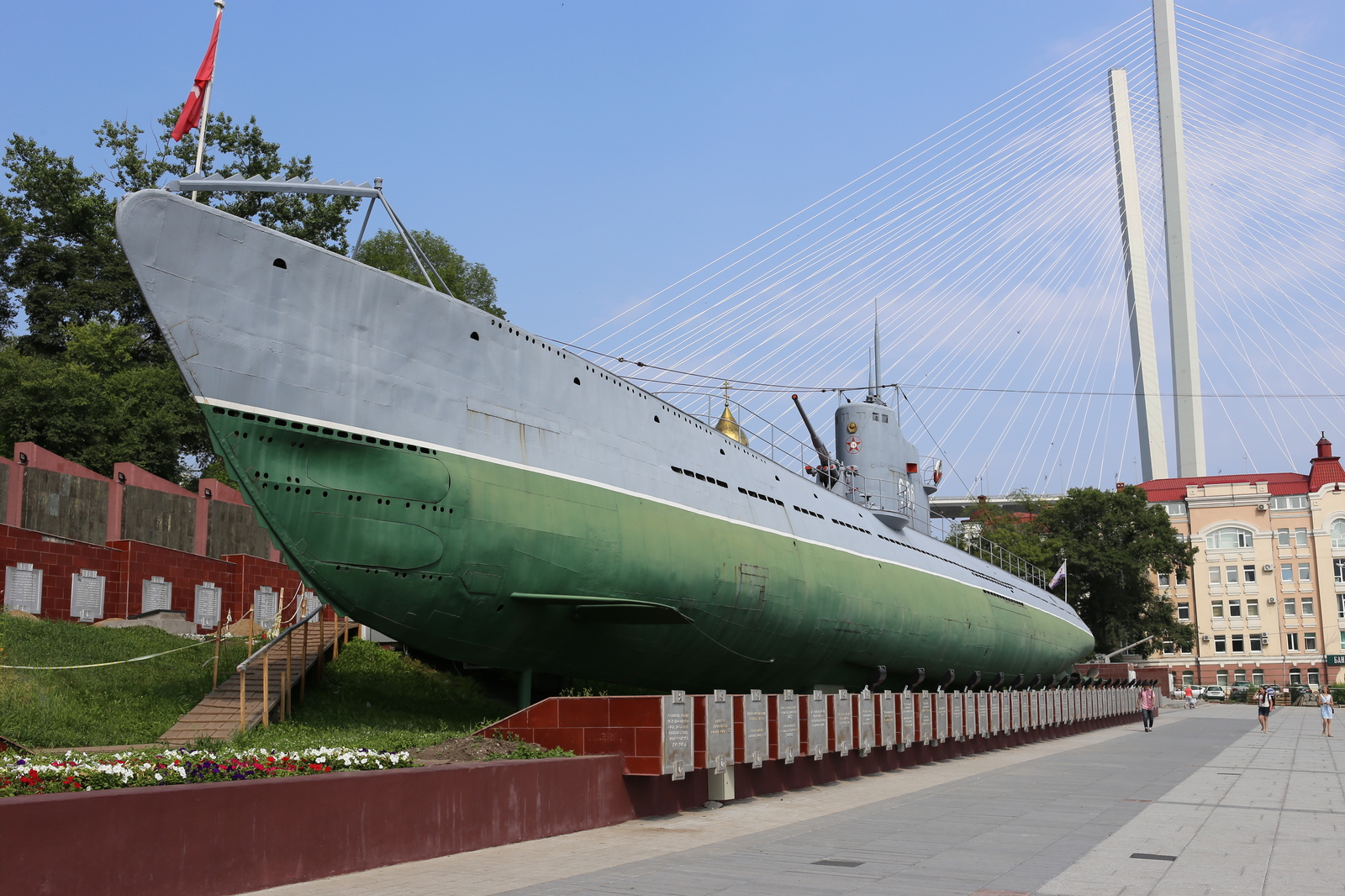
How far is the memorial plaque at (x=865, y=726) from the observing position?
679 inches

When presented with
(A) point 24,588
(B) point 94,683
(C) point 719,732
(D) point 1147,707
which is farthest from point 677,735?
(D) point 1147,707

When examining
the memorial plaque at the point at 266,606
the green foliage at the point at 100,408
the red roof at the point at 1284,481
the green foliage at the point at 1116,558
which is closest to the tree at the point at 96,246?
the green foliage at the point at 100,408

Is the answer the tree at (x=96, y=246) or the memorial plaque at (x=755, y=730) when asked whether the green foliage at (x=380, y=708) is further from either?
the tree at (x=96, y=246)

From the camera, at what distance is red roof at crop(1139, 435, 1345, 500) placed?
83.7m

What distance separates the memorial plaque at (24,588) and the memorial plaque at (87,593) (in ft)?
2.13

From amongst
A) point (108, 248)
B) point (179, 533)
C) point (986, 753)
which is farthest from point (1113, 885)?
point (108, 248)

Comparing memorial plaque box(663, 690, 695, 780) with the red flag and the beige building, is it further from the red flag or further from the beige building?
the beige building

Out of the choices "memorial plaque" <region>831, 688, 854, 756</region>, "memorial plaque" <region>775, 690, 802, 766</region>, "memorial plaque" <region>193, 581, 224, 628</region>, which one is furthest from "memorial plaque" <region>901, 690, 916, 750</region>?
"memorial plaque" <region>193, 581, 224, 628</region>

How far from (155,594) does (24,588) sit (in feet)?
9.64

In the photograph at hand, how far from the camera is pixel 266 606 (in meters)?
24.6

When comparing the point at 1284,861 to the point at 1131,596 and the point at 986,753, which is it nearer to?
the point at 986,753

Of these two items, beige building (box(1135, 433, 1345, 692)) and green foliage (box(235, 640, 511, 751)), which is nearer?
green foliage (box(235, 640, 511, 751))

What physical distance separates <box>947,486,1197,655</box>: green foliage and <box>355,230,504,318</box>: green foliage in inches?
1542

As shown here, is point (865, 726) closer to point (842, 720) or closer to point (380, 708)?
point (842, 720)
